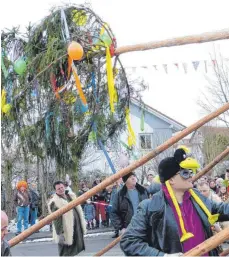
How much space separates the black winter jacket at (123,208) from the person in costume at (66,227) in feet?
1.43

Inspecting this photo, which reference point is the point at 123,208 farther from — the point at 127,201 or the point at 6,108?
the point at 6,108

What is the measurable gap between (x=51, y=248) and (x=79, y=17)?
787 cm

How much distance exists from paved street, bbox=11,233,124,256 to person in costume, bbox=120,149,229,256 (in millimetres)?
7096

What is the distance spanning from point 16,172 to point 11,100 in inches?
660

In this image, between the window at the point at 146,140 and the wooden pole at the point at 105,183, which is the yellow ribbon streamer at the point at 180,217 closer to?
the wooden pole at the point at 105,183

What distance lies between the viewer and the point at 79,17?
540 centimetres

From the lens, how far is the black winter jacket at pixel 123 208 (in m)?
7.23

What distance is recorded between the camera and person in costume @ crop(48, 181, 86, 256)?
6938 millimetres

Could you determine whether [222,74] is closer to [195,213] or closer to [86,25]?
[86,25]

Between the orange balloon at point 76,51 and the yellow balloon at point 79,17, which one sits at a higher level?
the yellow balloon at point 79,17

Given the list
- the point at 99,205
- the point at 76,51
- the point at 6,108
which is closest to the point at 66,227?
the point at 6,108

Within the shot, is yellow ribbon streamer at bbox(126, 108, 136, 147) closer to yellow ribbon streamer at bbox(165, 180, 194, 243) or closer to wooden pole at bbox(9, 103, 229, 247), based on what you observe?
wooden pole at bbox(9, 103, 229, 247)

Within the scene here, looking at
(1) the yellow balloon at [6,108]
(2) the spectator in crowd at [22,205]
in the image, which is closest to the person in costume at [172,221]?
(1) the yellow balloon at [6,108]

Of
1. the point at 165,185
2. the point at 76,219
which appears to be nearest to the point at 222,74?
the point at 76,219
